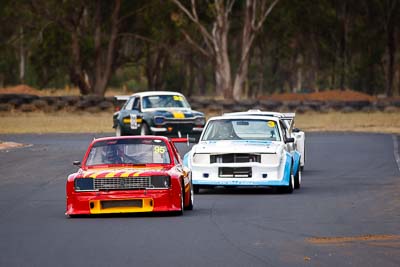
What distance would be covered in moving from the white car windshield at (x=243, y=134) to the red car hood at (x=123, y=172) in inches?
191

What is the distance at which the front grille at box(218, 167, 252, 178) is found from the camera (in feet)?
64.8

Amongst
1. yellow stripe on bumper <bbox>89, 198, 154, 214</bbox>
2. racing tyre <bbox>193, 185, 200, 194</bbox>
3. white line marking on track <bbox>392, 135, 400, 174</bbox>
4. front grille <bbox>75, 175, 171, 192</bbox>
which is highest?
front grille <bbox>75, 175, 171, 192</bbox>

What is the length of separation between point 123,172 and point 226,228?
6.65ft

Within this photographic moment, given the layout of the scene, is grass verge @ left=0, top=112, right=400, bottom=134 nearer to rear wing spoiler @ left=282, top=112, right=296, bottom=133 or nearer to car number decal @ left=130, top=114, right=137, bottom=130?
car number decal @ left=130, top=114, right=137, bottom=130

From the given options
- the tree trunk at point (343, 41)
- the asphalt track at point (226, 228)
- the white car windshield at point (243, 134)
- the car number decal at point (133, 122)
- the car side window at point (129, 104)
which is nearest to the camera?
the asphalt track at point (226, 228)

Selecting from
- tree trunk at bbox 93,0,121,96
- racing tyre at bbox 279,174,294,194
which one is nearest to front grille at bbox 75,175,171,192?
racing tyre at bbox 279,174,294,194

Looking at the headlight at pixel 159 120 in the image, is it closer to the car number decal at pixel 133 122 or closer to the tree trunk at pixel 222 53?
the car number decal at pixel 133 122

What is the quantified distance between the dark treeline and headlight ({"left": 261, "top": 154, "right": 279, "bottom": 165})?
132 ft

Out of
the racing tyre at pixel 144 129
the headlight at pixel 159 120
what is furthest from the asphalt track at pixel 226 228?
the racing tyre at pixel 144 129

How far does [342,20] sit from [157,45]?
1589cm

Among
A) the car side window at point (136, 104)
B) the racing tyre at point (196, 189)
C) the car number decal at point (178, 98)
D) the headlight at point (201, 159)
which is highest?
the headlight at point (201, 159)

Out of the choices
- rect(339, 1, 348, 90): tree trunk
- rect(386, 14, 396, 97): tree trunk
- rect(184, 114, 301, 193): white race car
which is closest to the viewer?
rect(184, 114, 301, 193): white race car

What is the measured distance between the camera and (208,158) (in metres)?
20.1

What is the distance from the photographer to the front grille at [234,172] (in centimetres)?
1977
